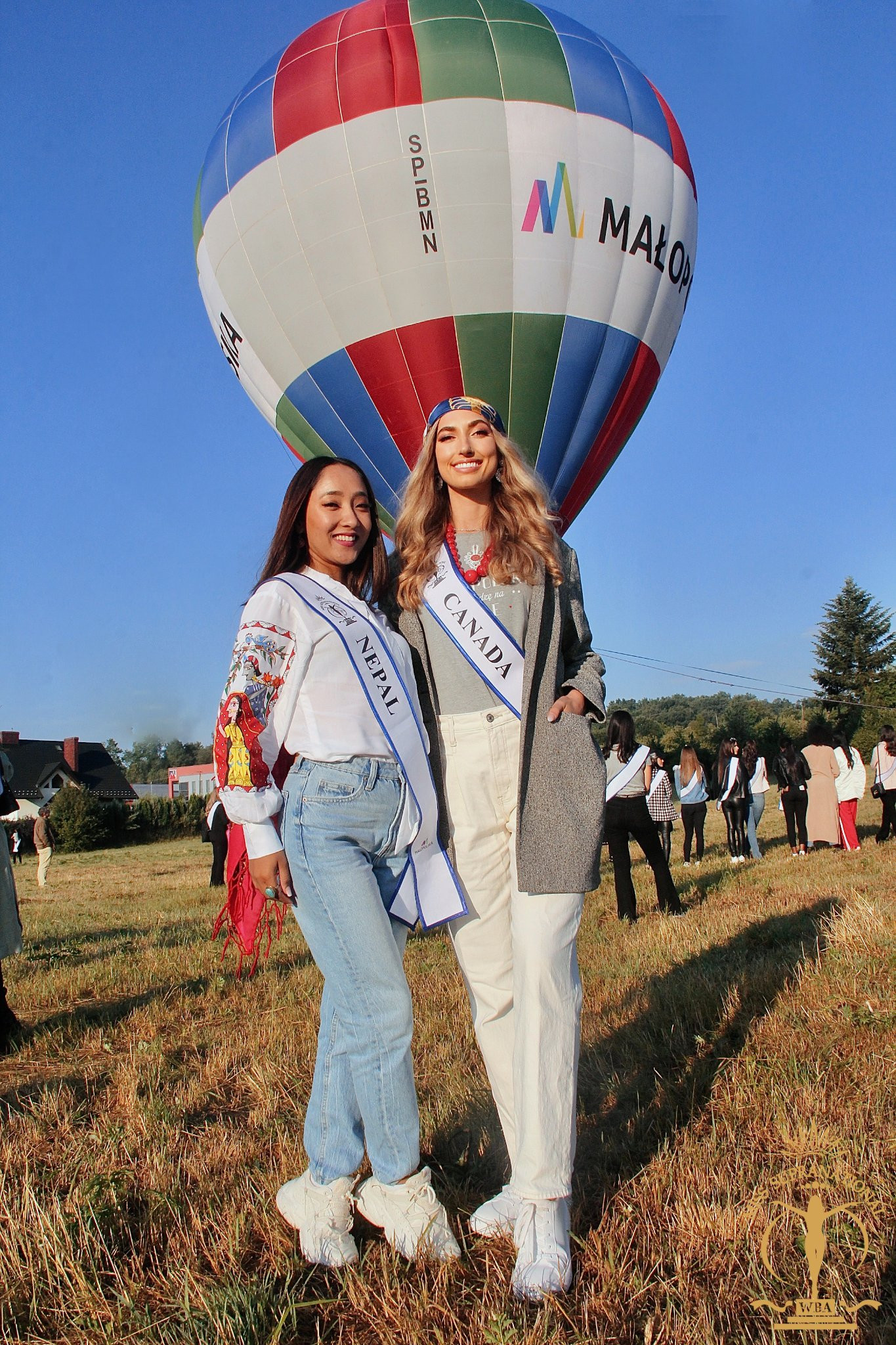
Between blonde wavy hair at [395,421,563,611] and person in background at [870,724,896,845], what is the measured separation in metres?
11.8

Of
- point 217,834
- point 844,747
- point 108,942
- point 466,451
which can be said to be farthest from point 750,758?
point 466,451

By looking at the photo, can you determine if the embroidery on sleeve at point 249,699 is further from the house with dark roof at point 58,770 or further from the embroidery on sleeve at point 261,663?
the house with dark roof at point 58,770

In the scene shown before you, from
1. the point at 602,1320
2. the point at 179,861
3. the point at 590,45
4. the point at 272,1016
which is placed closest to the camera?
the point at 602,1320

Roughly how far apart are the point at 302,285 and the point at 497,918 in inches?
400

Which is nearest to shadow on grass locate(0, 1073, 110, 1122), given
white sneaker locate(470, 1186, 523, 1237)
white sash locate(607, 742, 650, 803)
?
white sneaker locate(470, 1186, 523, 1237)

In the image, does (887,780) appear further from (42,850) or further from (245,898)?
(42,850)

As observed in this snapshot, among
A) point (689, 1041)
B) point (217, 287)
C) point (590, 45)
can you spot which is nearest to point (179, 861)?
point (217, 287)

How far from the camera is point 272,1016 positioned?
4574mm

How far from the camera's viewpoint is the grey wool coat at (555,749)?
2.44 meters

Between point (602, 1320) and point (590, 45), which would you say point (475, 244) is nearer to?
point (590, 45)

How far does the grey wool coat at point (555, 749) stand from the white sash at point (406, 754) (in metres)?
0.17

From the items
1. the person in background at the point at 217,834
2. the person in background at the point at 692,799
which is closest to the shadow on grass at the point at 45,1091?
the person in background at the point at 217,834

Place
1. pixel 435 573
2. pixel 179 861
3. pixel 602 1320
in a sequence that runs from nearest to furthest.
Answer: pixel 602 1320
pixel 435 573
pixel 179 861

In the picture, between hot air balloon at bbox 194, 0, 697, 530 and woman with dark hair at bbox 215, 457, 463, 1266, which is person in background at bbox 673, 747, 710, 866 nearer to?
hot air balloon at bbox 194, 0, 697, 530
